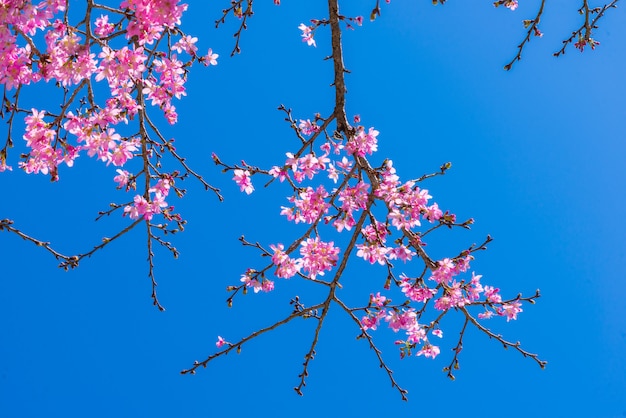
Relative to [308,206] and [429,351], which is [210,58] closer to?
[308,206]

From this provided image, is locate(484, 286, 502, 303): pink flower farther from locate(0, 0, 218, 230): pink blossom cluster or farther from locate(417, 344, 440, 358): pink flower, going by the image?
locate(0, 0, 218, 230): pink blossom cluster

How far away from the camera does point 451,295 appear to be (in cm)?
402

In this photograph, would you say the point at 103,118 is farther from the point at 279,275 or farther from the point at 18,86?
the point at 279,275

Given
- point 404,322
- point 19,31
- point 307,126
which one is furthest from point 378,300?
point 19,31

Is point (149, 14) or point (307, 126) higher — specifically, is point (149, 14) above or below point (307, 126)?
below

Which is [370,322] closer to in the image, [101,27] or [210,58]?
[210,58]

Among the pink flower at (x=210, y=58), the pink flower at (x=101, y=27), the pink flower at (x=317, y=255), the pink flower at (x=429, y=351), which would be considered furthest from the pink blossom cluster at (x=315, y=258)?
the pink flower at (x=101, y=27)

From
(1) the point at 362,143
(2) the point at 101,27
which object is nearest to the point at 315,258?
(1) the point at 362,143

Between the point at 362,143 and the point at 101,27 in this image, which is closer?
the point at 362,143

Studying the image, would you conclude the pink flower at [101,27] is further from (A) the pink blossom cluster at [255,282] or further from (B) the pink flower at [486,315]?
(B) the pink flower at [486,315]

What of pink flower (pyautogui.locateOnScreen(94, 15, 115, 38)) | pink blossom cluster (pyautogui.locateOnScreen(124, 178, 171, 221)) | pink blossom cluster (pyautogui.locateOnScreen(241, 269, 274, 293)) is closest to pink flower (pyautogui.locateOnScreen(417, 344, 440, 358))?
pink blossom cluster (pyautogui.locateOnScreen(241, 269, 274, 293))

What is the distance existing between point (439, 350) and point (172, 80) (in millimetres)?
2651

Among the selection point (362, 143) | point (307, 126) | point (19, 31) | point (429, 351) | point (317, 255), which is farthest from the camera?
point (307, 126)

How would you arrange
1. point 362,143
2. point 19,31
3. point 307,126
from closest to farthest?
point 19,31, point 362,143, point 307,126
